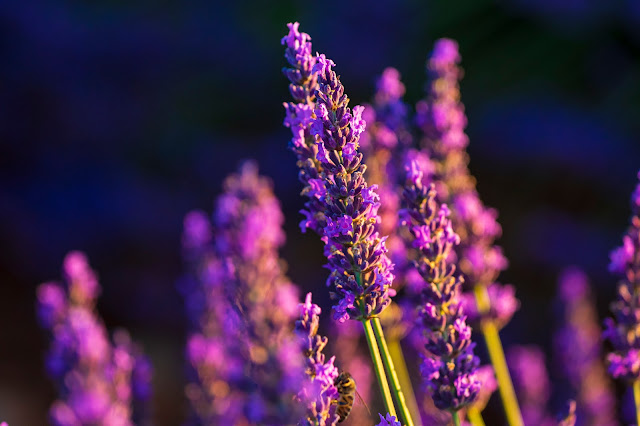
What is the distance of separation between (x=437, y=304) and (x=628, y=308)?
16.9 inches

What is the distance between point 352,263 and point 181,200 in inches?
202

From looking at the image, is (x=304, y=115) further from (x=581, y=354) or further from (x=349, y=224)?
(x=581, y=354)

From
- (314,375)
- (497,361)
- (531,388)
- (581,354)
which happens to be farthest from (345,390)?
(581,354)

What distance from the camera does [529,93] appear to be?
17.4 feet

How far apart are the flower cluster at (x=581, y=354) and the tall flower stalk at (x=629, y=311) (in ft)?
3.22

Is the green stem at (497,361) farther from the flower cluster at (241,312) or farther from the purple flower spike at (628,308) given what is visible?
the flower cluster at (241,312)

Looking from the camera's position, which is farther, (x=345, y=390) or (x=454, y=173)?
(x=454, y=173)

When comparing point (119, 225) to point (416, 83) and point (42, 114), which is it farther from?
point (416, 83)

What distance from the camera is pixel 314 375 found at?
1.23 meters

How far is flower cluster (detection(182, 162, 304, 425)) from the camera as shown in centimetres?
171

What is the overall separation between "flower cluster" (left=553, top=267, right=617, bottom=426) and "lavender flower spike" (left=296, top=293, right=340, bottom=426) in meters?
1.48

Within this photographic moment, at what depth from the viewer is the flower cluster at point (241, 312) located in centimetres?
171

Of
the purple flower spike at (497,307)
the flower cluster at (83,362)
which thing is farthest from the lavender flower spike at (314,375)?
the flower cluster at (83,362)

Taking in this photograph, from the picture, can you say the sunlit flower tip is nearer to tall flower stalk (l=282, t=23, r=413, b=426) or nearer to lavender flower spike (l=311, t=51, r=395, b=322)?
tall flower stalk (l=282, t=23, r=413, b=426)
